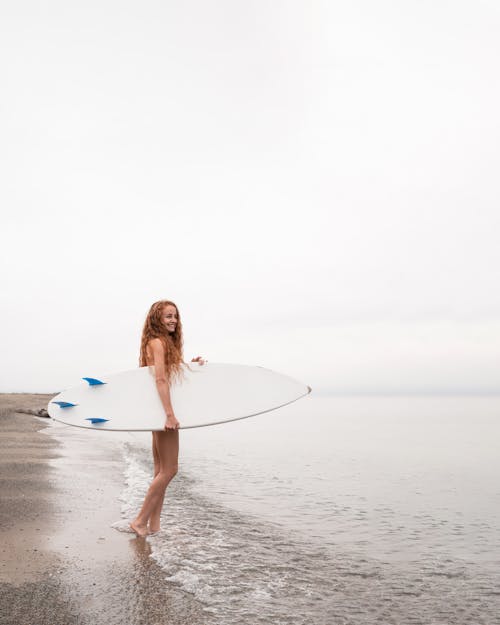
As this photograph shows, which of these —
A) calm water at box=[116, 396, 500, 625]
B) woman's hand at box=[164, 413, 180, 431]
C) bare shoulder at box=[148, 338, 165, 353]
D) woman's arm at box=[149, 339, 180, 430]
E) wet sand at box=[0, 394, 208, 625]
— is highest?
bare shoulder at box=[148, 338, 165, 353]

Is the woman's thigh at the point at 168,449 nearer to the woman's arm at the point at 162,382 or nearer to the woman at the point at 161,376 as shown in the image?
the woman at the point at 161,376

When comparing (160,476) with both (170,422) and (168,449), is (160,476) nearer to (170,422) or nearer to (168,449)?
(168,449)

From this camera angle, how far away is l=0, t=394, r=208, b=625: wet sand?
344 centimetres

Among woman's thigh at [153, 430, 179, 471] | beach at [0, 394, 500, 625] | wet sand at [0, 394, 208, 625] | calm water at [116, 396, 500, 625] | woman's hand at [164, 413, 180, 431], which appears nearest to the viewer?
wet sand at [0, 394, 208, 625]

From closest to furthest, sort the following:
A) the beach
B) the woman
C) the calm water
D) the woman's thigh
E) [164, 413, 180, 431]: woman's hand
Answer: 1. the beach
2. the calm water
3. [164, 413, 180, 431]: woman's hand
4. the woman
5. the woman's thigh

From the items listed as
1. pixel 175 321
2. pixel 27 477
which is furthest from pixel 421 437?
pixel 175 321

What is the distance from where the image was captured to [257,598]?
13.0ft

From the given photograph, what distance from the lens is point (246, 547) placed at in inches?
213

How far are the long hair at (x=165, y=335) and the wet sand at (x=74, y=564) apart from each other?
1.70 metres

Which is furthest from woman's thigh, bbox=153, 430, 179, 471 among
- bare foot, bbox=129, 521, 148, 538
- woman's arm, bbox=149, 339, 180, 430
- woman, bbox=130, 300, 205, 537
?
bare foot, bbox=129, 521, 148, 538

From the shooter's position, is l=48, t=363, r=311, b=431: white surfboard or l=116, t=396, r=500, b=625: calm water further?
Result: l=48, t=363, r=311, b=431: white surfboard

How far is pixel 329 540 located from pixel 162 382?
278 centimetres

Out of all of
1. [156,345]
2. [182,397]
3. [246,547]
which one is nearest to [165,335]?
[156,345]

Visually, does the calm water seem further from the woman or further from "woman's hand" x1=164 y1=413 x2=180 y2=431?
"woman's hand" x1=164 y1=413 x2=180 y2=431
